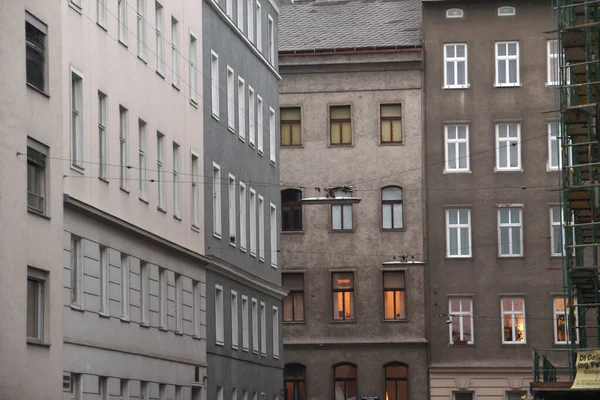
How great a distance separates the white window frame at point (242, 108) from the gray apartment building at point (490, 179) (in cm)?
1356

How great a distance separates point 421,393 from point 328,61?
15134 mm

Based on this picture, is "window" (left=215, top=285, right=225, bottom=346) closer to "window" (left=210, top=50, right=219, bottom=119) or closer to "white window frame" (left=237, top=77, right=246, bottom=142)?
"window" (left=210, top=50, right=219, bottom=119)

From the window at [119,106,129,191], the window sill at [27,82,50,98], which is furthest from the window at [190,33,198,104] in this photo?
the window sill at [27,82,50,98]

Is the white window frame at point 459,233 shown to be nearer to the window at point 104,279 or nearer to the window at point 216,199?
the window at point 216,199

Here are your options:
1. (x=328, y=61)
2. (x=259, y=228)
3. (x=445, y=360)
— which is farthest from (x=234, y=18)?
(x=445, y=360)

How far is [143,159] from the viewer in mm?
44938

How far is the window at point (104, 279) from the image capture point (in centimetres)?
4050

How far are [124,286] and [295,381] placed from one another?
28.6 metres

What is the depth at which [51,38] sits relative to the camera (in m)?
37.2

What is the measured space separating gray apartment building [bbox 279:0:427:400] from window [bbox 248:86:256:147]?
962 cm

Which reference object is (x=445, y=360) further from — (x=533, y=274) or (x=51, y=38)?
(x=51, y=38)

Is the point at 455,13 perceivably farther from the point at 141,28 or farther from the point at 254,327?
the point at 141,28

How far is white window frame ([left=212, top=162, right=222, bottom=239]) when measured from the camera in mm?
53438

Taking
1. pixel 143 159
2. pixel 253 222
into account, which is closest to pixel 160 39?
pixel 143 159
